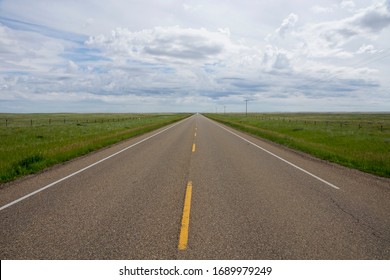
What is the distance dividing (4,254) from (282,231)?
411 cm

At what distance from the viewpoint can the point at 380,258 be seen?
13.0ft

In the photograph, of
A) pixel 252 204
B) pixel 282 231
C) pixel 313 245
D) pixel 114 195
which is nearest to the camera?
pixel 313 245

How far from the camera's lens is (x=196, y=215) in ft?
18.1

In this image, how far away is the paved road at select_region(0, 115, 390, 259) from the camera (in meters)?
4.14

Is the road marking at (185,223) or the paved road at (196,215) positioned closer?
the paved road at (196,215)

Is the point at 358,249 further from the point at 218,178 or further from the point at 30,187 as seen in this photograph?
the point at 30,187

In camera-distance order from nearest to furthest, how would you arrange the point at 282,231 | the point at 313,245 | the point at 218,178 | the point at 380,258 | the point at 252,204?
the point at 380,258 → the point at 313,245 → the point at 282,231 → the point at 252,204 → the point at 218,178

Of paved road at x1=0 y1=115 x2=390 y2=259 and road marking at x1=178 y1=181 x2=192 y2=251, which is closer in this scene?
paved road at x1=0 y1=115 x2=390 y2=259

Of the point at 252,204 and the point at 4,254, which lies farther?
the point at 252,204

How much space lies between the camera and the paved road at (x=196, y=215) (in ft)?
13.6

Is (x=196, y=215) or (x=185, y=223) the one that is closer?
(x=185, y=223)
